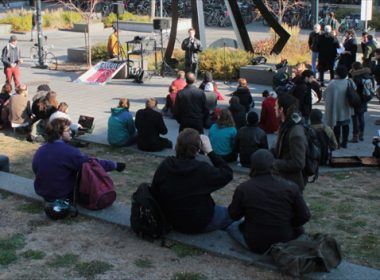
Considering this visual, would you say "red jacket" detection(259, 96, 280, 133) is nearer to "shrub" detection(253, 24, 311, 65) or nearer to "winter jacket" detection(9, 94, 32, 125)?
"winter jacket" detection(9, 94, 32, 125)

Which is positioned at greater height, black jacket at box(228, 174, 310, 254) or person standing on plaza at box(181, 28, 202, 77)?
person standing on plaza at box(181, 28, 202, 77)

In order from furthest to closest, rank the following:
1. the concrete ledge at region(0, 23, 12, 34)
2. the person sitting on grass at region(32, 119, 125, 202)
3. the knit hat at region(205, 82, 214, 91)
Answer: the concrete ledge at region(0, 23, 12, 34) < the knit hat at region(205, 82, 214, 91) < the person sitting on grass at region(32, 119, 125, 202)

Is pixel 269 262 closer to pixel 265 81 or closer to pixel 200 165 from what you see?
pixel 200 165

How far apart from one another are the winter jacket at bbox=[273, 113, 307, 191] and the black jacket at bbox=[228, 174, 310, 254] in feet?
2.47

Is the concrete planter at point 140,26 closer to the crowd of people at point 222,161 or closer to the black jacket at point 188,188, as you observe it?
the crowd of people at point 222,161

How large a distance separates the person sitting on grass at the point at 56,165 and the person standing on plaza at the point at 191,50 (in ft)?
35.9

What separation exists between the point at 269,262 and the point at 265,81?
12.7 meters

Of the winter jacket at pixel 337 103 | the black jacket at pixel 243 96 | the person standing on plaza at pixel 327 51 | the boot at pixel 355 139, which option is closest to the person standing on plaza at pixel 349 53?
the person standing on plaza at pixel 327 51

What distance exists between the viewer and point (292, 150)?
252 inches

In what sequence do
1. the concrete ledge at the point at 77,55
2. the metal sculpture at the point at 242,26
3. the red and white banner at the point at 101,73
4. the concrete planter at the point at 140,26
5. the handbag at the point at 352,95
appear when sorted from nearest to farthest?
the handbag at the point at 352,95
the red and white banner at the point at 101,73
the metal sculpture at the point at 242,26
the concrete ledge at the point at 77,55
the concrete planter at the point at 140,26

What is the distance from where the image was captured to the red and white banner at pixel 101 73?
18938mm

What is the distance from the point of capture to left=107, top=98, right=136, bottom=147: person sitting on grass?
11.4 meters

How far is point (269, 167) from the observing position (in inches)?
223

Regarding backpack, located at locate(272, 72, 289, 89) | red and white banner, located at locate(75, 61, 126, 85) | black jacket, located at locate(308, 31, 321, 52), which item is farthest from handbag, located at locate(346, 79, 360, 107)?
red and white banner, located at locate(75, 61, 126, 85)
